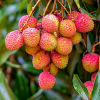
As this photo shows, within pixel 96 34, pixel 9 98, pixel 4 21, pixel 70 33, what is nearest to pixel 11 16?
pixel 4 21

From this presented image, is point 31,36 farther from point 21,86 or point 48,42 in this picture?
point 21,86

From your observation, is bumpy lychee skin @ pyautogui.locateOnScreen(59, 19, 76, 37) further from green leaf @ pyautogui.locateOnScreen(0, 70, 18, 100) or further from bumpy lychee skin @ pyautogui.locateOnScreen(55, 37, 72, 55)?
green leaf @ pyautogui.locateOnScreen(0, 70, 18, 100)

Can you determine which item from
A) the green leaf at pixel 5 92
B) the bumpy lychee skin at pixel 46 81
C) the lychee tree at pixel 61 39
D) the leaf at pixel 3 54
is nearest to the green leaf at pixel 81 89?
the lychee tree at pixel 61 39

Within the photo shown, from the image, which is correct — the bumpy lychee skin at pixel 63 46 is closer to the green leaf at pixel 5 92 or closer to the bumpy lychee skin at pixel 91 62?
the bumpy lychee skin at pixel 91 62

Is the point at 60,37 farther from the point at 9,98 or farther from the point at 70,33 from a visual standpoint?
the point at 9,98

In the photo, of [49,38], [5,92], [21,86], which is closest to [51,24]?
[49,38]

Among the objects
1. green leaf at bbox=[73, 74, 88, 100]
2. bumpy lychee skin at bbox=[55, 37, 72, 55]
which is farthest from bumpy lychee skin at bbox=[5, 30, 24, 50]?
green leaf at bbox=[73, 74, 88, 100]
